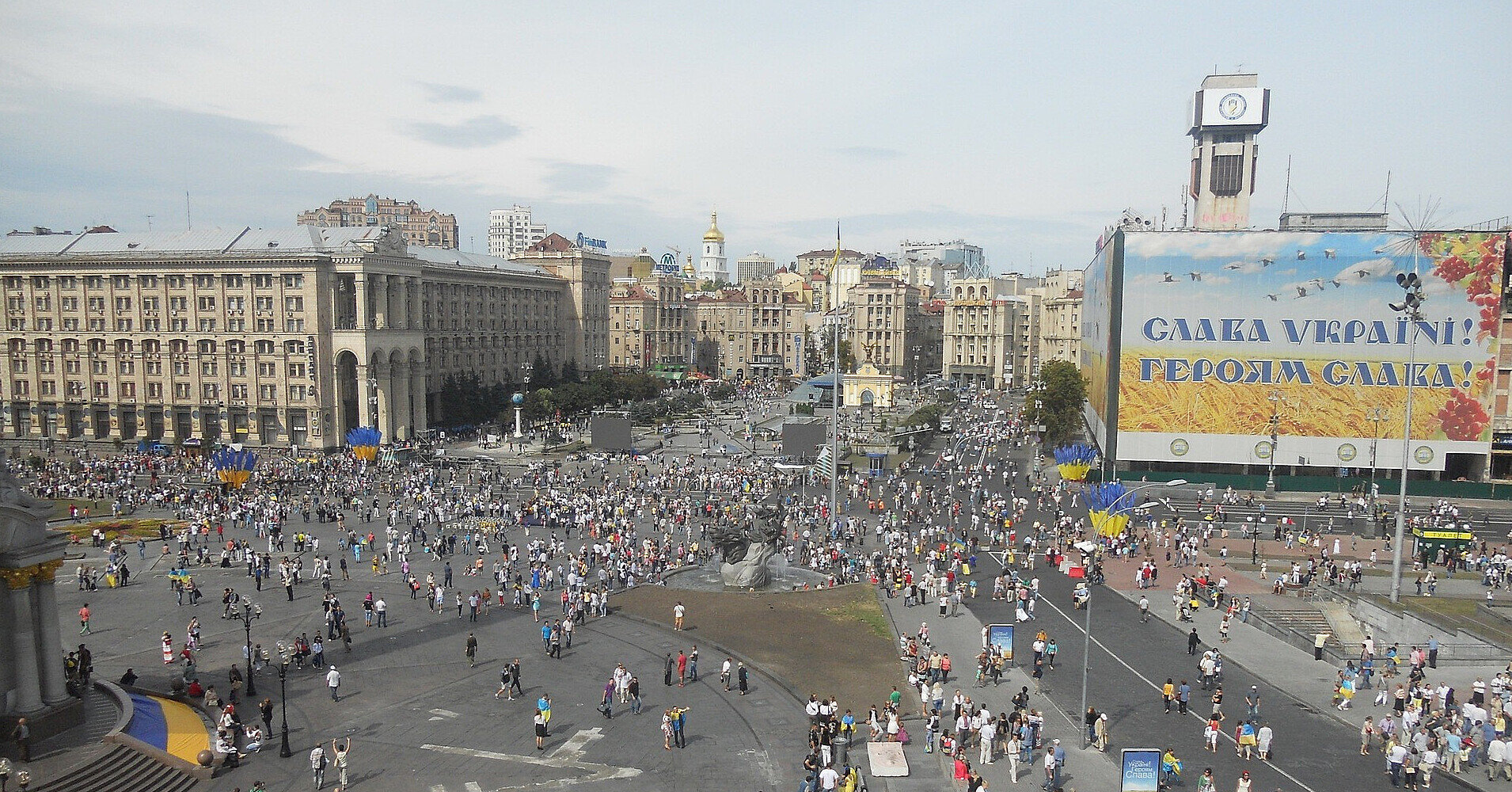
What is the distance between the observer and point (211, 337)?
3027 inches

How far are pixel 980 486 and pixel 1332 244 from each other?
2603 cm

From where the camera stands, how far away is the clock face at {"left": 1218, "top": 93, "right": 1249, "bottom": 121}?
322 feet

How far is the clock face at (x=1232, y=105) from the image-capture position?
9806 centimetres

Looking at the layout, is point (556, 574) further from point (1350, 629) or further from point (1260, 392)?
point (1260, 392)

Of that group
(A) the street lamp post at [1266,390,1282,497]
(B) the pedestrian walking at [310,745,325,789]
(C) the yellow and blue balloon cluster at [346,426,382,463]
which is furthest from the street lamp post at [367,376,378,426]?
(A) the street lamp post at [1266,390,1282,497]

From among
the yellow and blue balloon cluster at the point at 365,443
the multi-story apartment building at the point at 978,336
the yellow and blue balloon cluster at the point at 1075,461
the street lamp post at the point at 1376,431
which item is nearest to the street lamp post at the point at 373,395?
the yellow and blue balloon cluster at the point at 365,443

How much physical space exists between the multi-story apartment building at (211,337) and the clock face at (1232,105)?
263 feet

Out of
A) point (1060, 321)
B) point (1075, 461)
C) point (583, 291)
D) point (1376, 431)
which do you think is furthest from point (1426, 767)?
point (1060, 321)

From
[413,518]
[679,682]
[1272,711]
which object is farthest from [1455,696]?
[413,518]

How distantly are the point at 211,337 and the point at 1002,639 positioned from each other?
71120 millimetres

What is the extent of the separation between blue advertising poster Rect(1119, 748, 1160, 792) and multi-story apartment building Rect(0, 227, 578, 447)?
67695 millimetres

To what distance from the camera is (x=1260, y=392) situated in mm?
60781

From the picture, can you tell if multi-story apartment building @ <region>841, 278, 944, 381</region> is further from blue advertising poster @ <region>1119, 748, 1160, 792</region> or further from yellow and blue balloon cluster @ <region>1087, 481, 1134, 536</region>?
blue advertising poster @ <region>1119, 748, 1160, 792</region>

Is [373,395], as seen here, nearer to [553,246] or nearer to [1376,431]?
[553,246]
